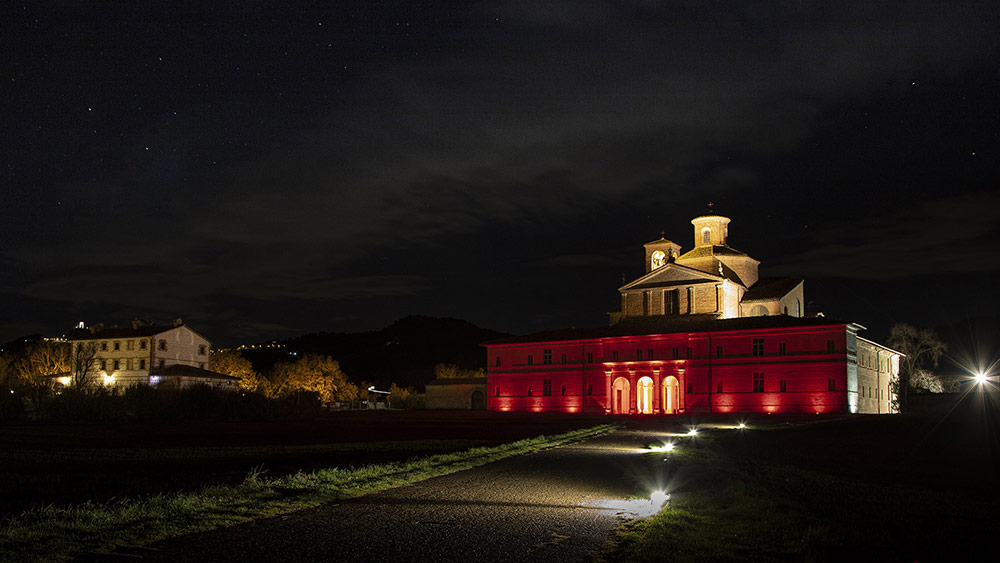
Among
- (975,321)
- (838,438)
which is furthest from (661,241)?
(975,321)

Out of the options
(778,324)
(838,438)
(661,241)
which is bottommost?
(838,438)

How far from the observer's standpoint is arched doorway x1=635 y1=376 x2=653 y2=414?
212 ft

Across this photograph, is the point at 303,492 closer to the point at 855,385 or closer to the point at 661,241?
the point at 855,385

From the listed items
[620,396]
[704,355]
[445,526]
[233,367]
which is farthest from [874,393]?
[233,367]

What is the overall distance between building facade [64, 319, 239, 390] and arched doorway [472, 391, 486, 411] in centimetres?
2483

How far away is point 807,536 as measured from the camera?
29.9 ft

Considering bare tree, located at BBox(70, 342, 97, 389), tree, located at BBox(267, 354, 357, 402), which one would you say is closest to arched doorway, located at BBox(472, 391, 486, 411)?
tree, located at BBox(267, 354, 357, 402)

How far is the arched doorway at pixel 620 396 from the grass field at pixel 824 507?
42293 mm

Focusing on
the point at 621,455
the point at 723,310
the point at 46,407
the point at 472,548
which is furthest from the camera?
the point at 723,310

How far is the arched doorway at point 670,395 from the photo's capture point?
207 ft

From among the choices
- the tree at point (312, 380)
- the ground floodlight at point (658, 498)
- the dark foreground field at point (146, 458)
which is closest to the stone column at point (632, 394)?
the tree at point (312, 380)

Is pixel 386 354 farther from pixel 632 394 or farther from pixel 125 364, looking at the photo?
pixel 632 394

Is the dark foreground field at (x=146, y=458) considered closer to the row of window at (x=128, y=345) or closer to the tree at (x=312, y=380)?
the tree at (x=312, y=380)

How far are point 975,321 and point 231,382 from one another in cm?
17265
